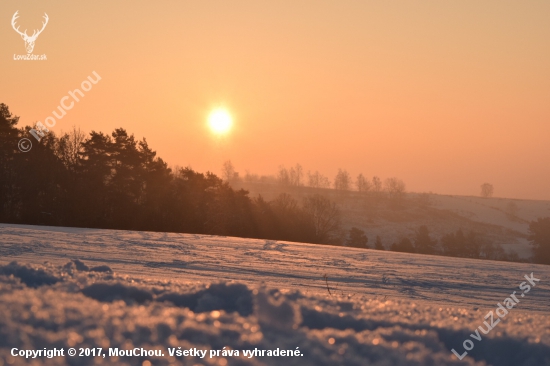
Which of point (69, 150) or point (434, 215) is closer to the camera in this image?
point (69, 150)

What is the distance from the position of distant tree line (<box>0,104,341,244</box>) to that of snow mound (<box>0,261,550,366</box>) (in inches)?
1177

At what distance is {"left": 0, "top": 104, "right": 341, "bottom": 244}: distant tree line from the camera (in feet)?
98.2

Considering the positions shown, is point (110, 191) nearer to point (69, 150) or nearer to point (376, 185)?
point (69, 150)

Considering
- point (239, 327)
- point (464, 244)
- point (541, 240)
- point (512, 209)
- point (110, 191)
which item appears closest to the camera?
point (239, 327)

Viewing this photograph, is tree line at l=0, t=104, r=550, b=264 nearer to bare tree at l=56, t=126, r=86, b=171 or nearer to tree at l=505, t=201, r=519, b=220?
bare tree at l=56, t=126, r=86, b=171

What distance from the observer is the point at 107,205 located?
3142 cm

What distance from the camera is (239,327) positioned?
1440 millimetres

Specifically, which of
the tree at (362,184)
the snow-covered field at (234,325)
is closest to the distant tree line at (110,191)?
the snow-covered field at (234,325)

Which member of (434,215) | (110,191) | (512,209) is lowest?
(110,191)

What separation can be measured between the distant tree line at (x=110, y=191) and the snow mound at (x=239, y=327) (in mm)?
29897

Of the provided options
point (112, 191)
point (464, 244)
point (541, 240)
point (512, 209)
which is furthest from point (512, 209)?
point (112, 191)

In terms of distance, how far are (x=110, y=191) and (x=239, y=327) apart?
32.3m

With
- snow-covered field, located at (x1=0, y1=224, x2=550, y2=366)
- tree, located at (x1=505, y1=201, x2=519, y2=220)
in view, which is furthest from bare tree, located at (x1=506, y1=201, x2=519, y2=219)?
snow-covered field, located at (x1=0, y1=224, x2=550, y2=366)

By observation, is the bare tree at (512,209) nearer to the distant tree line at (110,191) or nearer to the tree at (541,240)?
the tree at (541,240)
